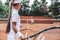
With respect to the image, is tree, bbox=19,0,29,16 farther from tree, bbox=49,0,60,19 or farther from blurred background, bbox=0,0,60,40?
tree, bbox=49,0,60,19

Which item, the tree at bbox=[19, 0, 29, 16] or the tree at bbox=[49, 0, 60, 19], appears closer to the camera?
the tree at bbox=[19, 0, 29, 16]

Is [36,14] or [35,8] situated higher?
[35,8]

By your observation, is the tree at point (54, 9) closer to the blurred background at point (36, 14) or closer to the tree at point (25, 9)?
the blurred background at point (36, 14)

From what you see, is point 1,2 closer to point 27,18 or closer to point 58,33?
point 27,18

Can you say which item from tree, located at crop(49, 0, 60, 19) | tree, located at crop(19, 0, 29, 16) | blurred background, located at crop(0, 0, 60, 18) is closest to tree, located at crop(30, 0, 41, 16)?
blurred background, located at crop(0, 0, 60, 18)

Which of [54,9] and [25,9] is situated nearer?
[25,9]

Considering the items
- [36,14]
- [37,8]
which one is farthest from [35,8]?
[36,14]

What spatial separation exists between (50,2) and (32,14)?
44 cm

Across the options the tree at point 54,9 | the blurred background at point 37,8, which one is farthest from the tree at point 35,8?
the tree at point 54,9

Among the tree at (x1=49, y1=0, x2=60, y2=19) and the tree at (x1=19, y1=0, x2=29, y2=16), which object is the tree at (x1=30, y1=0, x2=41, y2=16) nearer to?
the tree at (x1=19, y1=0, x2=29, y2=16)

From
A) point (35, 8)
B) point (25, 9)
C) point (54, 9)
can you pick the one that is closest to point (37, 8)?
point (35, 8)

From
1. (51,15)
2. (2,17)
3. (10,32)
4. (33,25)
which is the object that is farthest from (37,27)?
(10,32)

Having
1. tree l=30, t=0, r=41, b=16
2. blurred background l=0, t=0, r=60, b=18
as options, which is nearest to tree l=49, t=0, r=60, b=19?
blurred background l=0, t=0, r=60, b=18

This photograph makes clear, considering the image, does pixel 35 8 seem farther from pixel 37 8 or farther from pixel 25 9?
pixel 25 9
